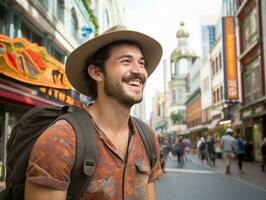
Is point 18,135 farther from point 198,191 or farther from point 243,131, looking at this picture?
point 243,131

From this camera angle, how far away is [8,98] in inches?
382

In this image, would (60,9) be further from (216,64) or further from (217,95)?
(217,95)

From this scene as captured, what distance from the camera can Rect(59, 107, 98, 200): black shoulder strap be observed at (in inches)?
65.6

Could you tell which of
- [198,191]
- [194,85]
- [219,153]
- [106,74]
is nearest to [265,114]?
[219,153]

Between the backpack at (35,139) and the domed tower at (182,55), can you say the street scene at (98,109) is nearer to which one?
the backpack at (35,139)

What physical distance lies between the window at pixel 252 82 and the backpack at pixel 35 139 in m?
23.6

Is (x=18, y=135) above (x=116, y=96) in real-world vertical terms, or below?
below

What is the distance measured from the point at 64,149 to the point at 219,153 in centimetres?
2891

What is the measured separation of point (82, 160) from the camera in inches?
65.8

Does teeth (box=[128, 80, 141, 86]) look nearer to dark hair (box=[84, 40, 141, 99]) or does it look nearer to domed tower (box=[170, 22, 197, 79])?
dark hair (box=[84, 40, 141, 99])

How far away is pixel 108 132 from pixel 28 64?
34.0 feet

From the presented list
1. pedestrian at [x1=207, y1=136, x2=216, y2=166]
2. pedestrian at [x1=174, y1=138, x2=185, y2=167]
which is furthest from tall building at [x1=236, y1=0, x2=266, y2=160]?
pedestrian at [x1=174, y1=138, x2=185, y2=167]

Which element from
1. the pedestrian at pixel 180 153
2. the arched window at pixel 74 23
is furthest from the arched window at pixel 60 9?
the pedestrian at pixel 180 153

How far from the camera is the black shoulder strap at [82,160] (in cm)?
167
